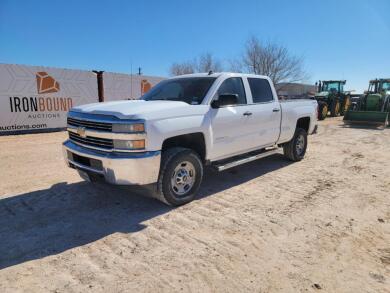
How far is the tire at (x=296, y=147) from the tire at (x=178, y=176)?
3326 mm

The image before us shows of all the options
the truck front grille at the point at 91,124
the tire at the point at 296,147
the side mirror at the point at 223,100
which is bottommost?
the tire at the point at 296,147

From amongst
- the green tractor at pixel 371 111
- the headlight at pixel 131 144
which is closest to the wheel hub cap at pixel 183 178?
the headlight at pixel 131 144

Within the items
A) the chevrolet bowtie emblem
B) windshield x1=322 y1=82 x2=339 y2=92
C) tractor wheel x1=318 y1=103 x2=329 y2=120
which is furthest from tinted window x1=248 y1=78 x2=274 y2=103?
windshield x1=322 y1=82 x2=339 y2=92

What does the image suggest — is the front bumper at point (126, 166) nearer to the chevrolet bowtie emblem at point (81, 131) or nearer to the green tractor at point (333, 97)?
the chevrolet bowtie emblem at point (81, 131)

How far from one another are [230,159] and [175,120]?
1.83 meters

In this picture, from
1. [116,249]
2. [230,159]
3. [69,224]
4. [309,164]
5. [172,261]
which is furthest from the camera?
[309,164]

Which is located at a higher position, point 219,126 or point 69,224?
point 219,126

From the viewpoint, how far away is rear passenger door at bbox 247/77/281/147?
564 centimetres

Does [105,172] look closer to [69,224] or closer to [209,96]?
[69,224]

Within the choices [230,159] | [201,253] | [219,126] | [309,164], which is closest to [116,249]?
[201,253]

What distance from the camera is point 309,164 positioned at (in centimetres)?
712

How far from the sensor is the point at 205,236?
11.7 feet

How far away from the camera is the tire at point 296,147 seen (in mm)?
7145

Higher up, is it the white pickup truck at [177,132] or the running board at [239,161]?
the white pickup truck at [177,132]
